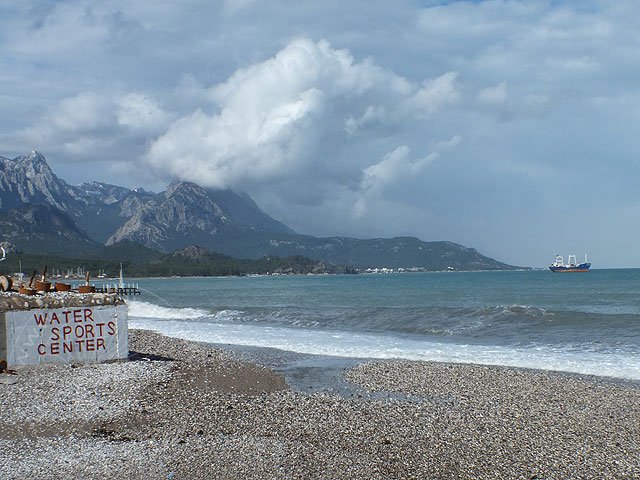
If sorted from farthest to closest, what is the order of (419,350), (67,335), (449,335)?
1. (449,335)
2. (419,350)
3. (67,335)

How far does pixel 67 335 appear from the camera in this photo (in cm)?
1570

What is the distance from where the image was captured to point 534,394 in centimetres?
1429

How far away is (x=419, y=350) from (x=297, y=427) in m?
13.4

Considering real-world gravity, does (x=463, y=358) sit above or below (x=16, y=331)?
below

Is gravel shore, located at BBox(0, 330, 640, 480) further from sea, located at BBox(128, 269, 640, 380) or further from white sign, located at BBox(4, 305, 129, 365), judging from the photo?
sea, located at BBox(128, 269, 640, 380)

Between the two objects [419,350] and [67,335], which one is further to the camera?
[419,350]

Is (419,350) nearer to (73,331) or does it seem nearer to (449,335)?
(449,335)

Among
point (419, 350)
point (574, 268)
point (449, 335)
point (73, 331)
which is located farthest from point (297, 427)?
point (574, 268)

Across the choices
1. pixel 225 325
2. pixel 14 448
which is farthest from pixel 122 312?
pixel 225 325

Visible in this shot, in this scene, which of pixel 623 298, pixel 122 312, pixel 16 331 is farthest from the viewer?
pixel 623 298

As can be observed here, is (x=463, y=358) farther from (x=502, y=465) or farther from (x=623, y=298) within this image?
(x=623, y=298)

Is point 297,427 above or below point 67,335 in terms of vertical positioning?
below

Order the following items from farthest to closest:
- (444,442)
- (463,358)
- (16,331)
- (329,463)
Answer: (463,358)
(16,331)
(444,442)
(329,463)

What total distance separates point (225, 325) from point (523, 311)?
19.0 metres
